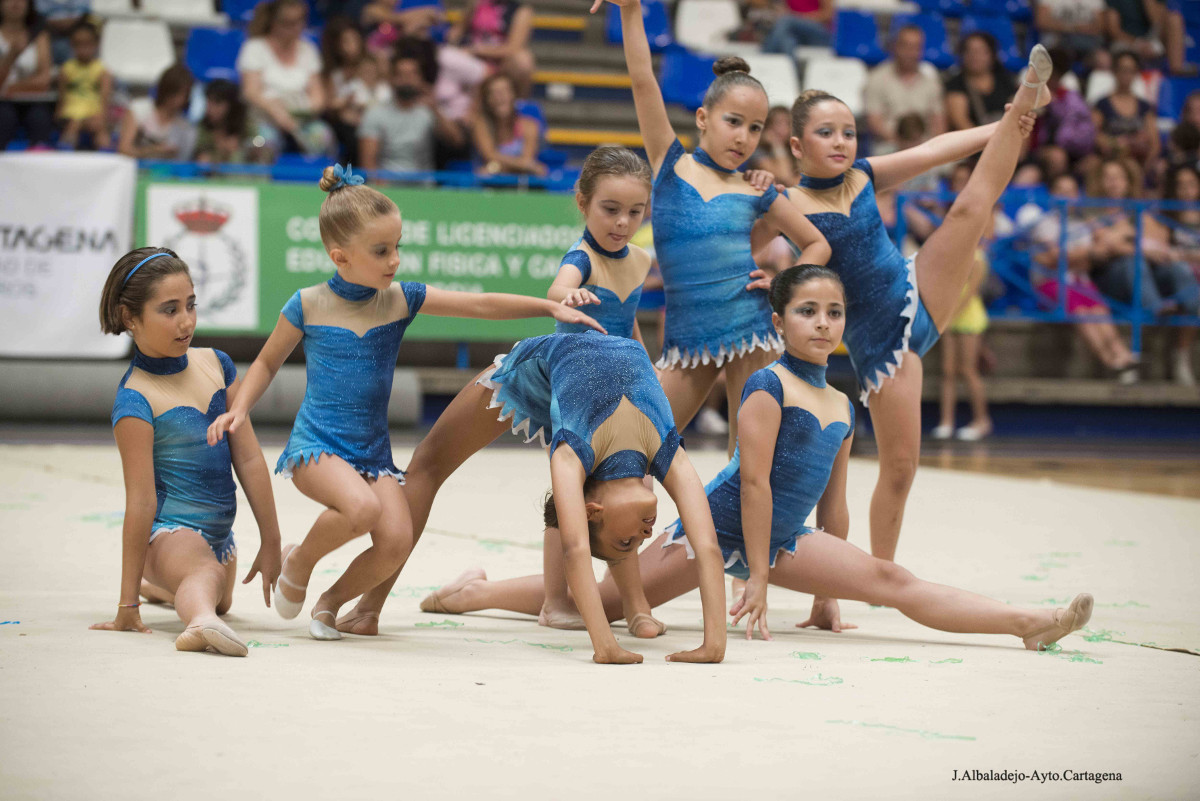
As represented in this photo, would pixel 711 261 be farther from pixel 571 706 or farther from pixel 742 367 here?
pixel 571 706

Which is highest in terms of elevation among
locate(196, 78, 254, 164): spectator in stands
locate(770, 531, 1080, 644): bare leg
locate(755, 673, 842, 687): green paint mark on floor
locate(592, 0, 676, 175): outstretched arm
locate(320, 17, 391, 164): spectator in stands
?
locate(320, 17, 391, 164): spectator in stands

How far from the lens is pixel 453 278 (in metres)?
8.32

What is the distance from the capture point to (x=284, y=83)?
894cm

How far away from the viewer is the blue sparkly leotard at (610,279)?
319cm

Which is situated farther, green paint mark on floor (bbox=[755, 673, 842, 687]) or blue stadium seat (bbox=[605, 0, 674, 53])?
blue stadium seat (bbox=[605, 0, 674, 53])

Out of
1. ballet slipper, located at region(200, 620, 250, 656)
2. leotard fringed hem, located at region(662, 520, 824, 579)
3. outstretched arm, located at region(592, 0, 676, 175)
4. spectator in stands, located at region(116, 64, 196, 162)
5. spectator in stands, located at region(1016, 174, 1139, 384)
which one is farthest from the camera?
spectator in stands, located at region(1016, 174, 1139, 384)

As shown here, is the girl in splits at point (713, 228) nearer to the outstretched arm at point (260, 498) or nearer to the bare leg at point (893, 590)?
the bare leg at point (893, 590)

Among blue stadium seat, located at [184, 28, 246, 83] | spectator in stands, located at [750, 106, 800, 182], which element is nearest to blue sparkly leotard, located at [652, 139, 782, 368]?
spectator in stands, located at [750, 106, 800, 182]

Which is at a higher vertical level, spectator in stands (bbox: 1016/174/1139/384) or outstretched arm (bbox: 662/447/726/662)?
spectator in stands (bbox: 1016/174/1139/384)

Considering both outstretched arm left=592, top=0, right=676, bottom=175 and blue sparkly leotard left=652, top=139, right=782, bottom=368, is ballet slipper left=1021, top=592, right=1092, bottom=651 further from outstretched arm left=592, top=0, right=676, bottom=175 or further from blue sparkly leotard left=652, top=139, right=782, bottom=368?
outstretched arm left=592, top=0, right=676, bottom=175

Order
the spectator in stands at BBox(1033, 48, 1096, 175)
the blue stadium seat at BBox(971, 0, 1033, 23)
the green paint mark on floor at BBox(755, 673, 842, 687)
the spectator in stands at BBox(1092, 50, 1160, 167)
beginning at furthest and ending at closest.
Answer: the blue stadium seat at BBox(971, 0, 1033, 23), the spectator in stands at BBox(1092, 50, 1160, 167), the spectator in stands at BBox(1033, 48, 1096, 175), the green paint mark on floor at BBox(755, 673, 842, 687)

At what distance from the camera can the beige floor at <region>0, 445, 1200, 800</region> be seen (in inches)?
69.3

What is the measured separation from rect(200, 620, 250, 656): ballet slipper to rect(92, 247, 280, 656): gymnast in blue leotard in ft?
0.86

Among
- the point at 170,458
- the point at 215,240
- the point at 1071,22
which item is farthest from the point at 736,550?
the point at 1071,22
